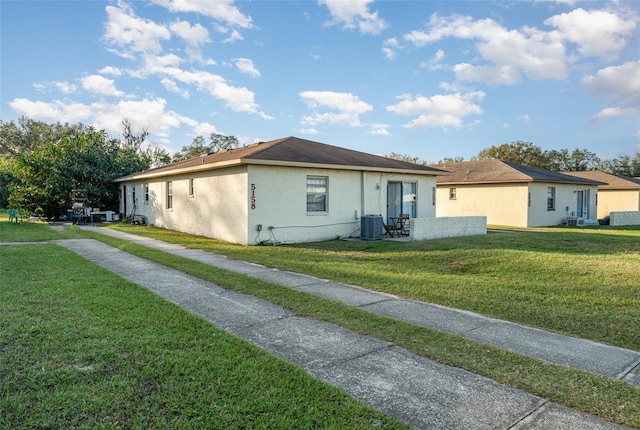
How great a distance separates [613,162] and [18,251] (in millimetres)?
79730

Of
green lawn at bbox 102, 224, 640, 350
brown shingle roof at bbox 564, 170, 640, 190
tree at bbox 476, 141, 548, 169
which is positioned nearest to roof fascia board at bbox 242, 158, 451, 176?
green lawn at bbox 102, 224, 640, 350

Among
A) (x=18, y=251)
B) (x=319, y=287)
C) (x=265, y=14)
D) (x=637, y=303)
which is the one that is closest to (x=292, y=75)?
(x=265, y=14)

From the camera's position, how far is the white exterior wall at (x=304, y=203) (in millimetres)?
12617

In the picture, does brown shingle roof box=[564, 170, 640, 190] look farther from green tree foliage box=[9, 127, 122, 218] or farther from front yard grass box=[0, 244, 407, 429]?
front yard grass box=[0, 244, 407, 429]

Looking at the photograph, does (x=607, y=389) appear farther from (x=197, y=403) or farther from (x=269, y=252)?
(x=269, y=252)

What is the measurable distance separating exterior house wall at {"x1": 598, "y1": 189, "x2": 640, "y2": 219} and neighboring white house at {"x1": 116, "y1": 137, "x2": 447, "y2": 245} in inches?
939

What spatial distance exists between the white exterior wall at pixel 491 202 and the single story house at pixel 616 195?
12.9 m

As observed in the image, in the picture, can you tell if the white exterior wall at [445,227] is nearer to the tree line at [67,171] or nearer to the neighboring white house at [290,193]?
the neighboring white house at [290,193]

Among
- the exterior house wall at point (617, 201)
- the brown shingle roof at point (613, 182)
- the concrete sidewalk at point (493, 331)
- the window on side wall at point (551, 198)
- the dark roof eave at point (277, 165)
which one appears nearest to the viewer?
the concrete sidewalk at point (493, 331)

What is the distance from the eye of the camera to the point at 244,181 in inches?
490

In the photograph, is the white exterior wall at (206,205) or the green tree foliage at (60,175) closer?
the white exterior wall at (206,205)

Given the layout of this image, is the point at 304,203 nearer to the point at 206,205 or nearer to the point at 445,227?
the point at 206,205

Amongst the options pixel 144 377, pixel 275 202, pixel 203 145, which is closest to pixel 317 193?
pixel 275 202

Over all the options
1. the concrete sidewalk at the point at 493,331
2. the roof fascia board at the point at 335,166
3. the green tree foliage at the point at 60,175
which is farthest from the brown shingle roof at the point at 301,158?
the green tree foliage at the point at 60,175
